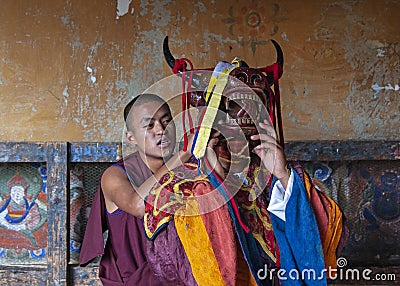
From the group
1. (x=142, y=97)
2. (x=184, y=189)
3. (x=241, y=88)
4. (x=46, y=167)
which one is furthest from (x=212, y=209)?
(x=46, y=167)

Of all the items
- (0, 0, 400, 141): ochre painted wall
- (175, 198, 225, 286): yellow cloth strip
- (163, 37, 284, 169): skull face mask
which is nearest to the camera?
(175, 198, 225, 286): yellow cloth strip

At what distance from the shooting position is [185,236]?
1.96 meters

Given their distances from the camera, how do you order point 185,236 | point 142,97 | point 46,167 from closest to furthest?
point 185,236
point 142,97
point 46,167

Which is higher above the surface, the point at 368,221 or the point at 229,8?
the point at 229,8

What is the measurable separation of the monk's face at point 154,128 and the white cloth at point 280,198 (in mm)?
607

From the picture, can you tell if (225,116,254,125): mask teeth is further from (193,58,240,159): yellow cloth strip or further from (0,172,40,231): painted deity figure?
(0,172,40,231): painted deity figure

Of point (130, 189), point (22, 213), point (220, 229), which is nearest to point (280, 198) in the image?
point (220, 229)

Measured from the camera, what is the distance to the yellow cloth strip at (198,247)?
193 cm

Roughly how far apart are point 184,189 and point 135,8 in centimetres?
194

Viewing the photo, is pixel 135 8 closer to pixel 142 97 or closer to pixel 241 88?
pixel 142 97

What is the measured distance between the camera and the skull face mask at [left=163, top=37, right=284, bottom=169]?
203 cm

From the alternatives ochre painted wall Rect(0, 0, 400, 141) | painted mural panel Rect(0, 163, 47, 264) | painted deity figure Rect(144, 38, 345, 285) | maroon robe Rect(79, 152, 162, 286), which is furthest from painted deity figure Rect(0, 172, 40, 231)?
painted deity figure Rect(144, 38, 345, 285)

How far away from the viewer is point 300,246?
2.08 m

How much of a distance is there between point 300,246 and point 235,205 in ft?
0.90
